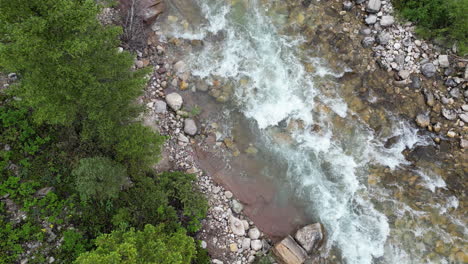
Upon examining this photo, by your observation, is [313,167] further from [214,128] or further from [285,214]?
[214,128]

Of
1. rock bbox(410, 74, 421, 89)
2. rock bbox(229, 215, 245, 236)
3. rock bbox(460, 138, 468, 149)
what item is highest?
rock bbox(410, 74, 421, 89)

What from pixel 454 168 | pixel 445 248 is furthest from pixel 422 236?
pixel 454 168

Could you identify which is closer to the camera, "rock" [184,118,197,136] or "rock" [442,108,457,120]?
"rock" [184,118,197,136]

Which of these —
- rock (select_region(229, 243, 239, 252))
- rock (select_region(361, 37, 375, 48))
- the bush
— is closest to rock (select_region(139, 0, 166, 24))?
rock (select_region(361, 37, 375, 48))

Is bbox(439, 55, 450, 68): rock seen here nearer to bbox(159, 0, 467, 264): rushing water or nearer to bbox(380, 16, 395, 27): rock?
bbox(380, 16, 395, 27): rock

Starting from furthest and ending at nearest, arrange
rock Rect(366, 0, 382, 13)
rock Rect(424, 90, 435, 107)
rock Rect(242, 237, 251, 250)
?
rock Rect(366, 0, 382, 13), rock Rect(424, 90, 435, 107), rock Rect(242, 237, 251, 250)

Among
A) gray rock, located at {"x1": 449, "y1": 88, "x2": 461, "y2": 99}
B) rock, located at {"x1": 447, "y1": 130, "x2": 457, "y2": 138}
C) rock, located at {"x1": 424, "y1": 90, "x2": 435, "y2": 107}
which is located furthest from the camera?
gray rock, located at {"x1": 449, "y1": 88, "x2": 461, "y2": 99}
